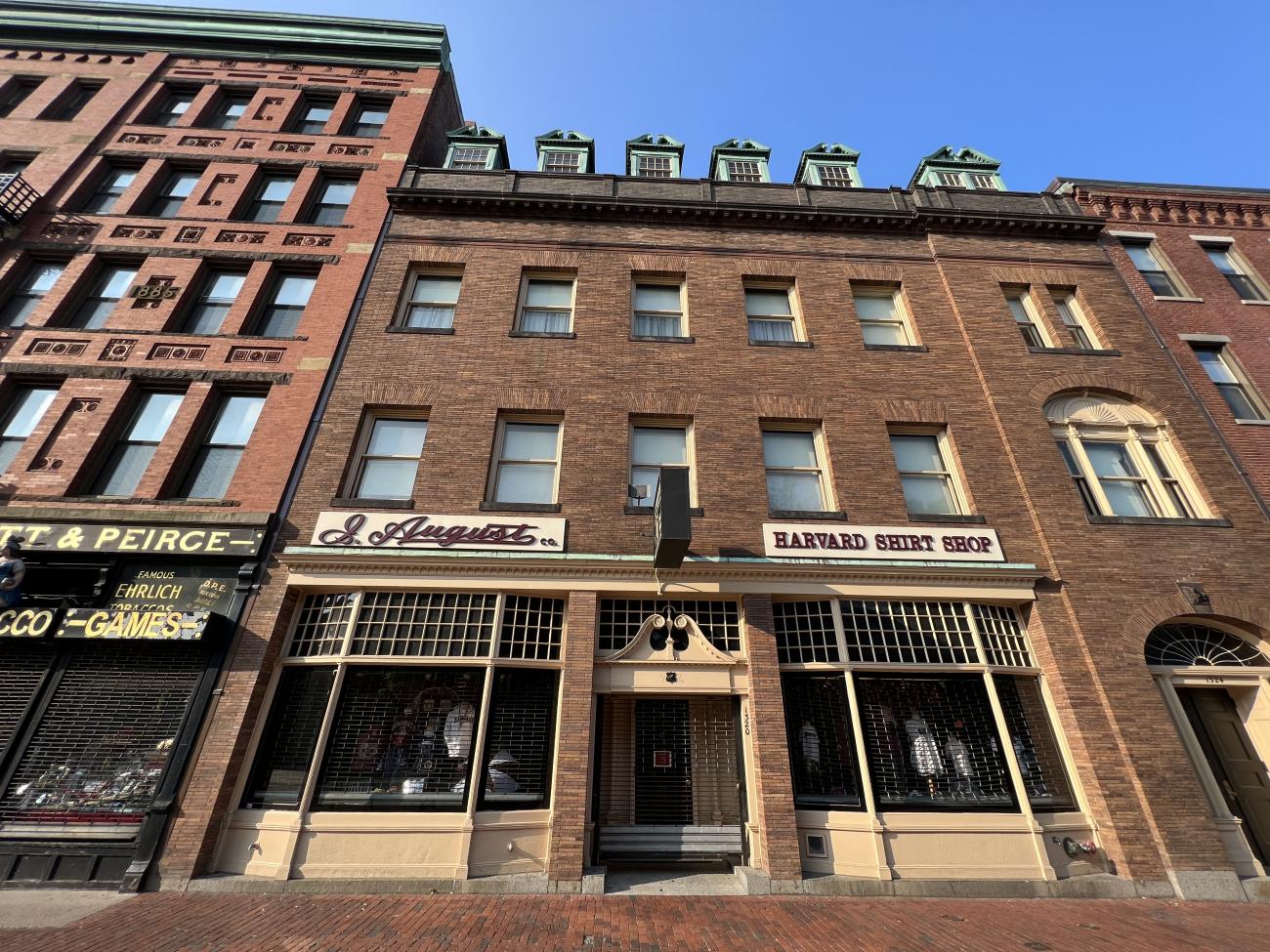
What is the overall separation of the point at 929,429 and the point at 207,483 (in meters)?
15.0

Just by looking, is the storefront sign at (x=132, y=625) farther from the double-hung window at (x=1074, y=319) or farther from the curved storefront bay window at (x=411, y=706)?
the double-hung window at (x=1074, y=319)

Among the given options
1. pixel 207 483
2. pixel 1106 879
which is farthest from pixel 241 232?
pixel 1106 879

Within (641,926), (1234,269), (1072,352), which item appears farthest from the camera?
(1234,269)

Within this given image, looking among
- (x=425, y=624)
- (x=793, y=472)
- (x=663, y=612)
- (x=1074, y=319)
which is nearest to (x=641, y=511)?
(x=663, y=612)

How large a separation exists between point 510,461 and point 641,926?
7.76 metres

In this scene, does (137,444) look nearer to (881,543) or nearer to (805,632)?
(805,632)

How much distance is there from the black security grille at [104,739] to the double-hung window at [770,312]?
12.9 meters

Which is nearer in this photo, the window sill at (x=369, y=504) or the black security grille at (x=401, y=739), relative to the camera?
the black security grille at (x=401, y=739)

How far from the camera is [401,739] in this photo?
855 cm

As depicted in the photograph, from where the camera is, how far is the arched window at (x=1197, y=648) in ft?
31.4

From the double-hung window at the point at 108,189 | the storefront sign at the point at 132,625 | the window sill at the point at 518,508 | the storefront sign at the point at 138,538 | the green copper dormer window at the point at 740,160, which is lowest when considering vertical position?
the storefront sign at the point at 132,625

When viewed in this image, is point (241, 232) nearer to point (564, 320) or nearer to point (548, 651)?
point (564, 320)

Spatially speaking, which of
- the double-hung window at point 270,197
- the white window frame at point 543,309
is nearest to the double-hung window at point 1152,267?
the white window frame at point 543,309

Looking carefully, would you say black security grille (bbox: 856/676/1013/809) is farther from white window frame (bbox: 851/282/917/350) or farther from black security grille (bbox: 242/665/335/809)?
black security grille (bbox: 242/665/335/809)
